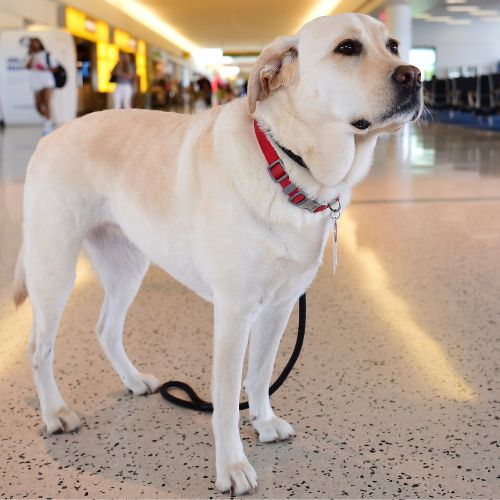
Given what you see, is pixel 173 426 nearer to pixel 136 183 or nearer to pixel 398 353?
pixel 136 183

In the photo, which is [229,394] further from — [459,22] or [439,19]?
[459,22]

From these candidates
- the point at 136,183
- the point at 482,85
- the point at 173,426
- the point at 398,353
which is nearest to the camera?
the point at 136,183

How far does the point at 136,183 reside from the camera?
69.2 inches

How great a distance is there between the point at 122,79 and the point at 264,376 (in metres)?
14.6

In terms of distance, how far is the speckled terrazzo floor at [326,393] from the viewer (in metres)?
1.64

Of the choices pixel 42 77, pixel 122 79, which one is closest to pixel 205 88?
pixel 122 79

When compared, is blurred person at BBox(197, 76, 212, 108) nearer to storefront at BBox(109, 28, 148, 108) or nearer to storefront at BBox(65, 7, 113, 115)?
storefront at BBox(109, 28, 148, 108)

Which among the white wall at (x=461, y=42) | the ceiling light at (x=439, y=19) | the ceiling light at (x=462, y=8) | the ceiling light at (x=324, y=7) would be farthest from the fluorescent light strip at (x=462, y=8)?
the white wall at (x=461, y=42)

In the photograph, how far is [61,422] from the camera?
6.20 feet

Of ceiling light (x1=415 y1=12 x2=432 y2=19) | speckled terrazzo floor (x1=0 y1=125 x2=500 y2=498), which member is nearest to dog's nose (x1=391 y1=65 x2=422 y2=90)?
speckled terrazzo floor (x1=0 y1=125 x2=500 y2=498)

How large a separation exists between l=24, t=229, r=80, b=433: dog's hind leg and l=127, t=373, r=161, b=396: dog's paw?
25cm

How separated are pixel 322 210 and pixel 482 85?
53.9 ft

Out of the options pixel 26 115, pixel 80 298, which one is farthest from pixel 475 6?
pixel 80 298

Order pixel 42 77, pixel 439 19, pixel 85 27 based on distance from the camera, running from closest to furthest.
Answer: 1. pixel 42 77
2. pixel 85 27
3. pixel 439 19
